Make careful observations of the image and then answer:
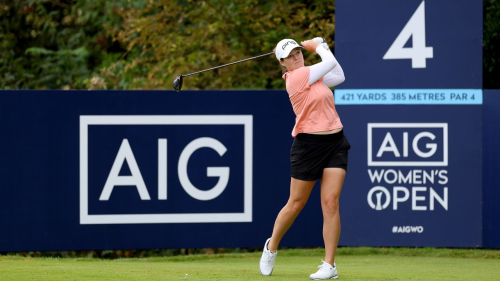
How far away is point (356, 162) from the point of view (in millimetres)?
7609

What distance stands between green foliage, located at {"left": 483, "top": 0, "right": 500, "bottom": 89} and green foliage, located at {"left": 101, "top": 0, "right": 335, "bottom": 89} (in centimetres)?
246

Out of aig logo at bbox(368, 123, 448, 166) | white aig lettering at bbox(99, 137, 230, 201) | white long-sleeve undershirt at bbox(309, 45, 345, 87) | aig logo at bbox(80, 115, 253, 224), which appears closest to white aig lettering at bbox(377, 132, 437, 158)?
aig logo at bbox(368, 123, 448, 166)

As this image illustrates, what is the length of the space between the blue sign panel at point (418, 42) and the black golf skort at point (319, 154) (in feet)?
6.93

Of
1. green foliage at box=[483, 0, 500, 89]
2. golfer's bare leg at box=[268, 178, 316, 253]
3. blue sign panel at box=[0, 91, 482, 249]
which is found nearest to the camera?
golfer's bare leg at box=[268, 178, 316, 253]

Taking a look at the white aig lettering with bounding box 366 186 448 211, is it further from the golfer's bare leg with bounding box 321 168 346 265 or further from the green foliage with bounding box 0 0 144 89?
the green foliage with bounding box 0 0 144 89

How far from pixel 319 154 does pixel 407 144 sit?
2248 mm

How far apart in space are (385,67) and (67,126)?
304cm

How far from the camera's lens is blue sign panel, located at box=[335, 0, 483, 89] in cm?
746

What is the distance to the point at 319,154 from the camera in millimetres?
5547

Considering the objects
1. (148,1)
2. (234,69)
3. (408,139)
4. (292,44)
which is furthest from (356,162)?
(148,1)

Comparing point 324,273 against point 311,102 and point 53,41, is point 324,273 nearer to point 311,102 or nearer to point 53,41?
point 311,102

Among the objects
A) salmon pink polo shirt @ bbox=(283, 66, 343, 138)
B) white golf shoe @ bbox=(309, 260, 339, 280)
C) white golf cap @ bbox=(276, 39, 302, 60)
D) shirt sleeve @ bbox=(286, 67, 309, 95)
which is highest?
white golf cap @ bbox=(276, 39, 302, 60)

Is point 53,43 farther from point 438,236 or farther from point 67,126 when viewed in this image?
point 438,236

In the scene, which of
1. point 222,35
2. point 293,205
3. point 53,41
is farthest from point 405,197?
point 53,41
